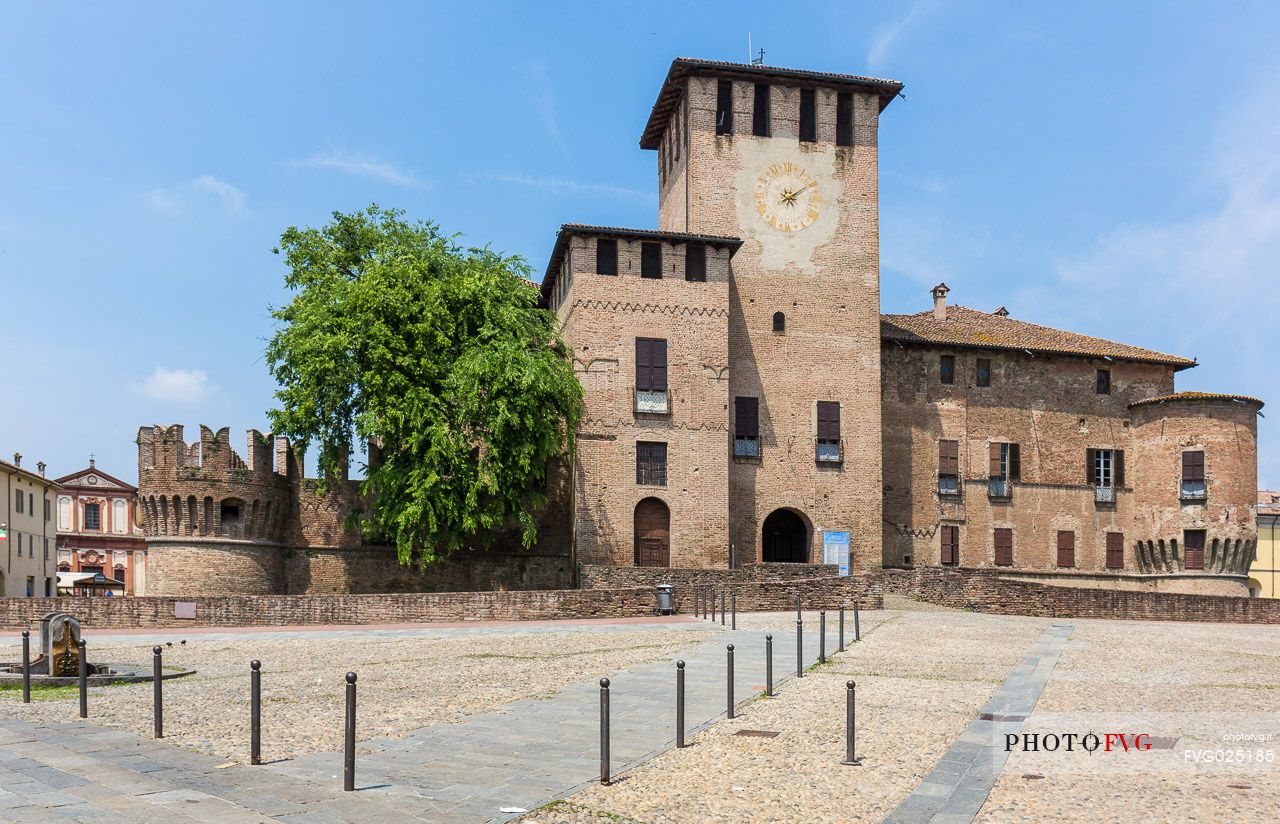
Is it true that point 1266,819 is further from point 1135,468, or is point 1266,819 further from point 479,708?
point 1135,468

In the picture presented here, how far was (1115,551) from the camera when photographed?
4741 centimetres

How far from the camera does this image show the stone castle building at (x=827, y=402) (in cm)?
3881

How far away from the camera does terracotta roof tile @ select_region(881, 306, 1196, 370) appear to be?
4603 centimetres

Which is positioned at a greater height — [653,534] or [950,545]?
[653,534]

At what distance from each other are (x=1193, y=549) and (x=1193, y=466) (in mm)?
3268

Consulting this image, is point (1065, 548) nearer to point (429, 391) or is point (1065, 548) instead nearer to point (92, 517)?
point (429, 391)

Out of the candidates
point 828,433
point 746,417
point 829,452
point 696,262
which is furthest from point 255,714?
point 828,433

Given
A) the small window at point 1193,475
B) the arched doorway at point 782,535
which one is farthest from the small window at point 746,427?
the small window at point 1193,475

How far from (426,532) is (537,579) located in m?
5.51

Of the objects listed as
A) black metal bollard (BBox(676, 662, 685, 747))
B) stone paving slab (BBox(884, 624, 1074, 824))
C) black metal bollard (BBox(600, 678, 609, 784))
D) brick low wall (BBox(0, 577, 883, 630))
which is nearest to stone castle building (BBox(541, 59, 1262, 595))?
brick low wall (BBox(0, 577, 883, 630))

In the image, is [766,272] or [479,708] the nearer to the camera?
[479,708]

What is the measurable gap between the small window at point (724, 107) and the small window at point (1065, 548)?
21.1m

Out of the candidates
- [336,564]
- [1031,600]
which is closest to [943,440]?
[1031,600]

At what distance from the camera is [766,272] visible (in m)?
42.0
